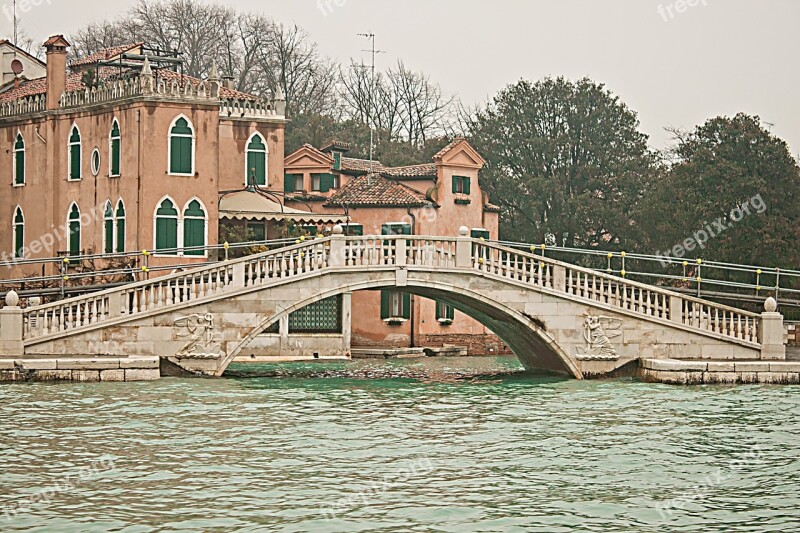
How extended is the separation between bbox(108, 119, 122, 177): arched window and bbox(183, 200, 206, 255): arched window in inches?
74.0

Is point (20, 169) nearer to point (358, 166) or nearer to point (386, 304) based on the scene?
point (358, 166)

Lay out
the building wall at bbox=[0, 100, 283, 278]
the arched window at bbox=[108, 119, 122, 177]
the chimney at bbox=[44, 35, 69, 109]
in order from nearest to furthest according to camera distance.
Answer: the building wall at bbox=[0, 100, 283, 278], the arched window at bbox=[108, 119, 122, 177], the chimney at bbox=[44, 35, 69, 109]

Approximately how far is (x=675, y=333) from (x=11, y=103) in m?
17.7

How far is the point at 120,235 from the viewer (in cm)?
2983

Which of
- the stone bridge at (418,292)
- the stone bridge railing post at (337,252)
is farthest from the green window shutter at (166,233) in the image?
the stone bridge railing post at (337,252)

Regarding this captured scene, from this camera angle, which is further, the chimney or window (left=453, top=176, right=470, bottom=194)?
window (left=453, top=176, right=470, bottom=194)

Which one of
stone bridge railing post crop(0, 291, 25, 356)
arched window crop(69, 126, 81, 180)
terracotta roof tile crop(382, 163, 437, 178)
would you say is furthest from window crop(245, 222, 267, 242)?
stone bridge railing post crop(0, 291, 25, 356)

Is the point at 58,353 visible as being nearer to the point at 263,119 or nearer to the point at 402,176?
the point at 263,119

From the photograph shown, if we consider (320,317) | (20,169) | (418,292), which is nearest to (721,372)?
(418,292)

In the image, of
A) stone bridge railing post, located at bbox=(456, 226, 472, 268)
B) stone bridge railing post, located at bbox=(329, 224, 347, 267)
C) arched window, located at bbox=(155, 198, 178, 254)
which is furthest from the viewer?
arched window, located at bbox=(155, 198, 178, 254)

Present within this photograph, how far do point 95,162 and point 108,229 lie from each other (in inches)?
65.1

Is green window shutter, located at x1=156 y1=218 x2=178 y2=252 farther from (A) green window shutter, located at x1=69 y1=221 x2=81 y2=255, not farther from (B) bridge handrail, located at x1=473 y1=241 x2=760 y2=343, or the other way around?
(B) bridge handrail, located at x1=473 y1=241 x2=760 y2=343

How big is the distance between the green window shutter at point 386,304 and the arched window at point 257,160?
4193 millimetres

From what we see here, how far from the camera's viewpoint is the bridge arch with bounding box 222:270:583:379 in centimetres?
2388
